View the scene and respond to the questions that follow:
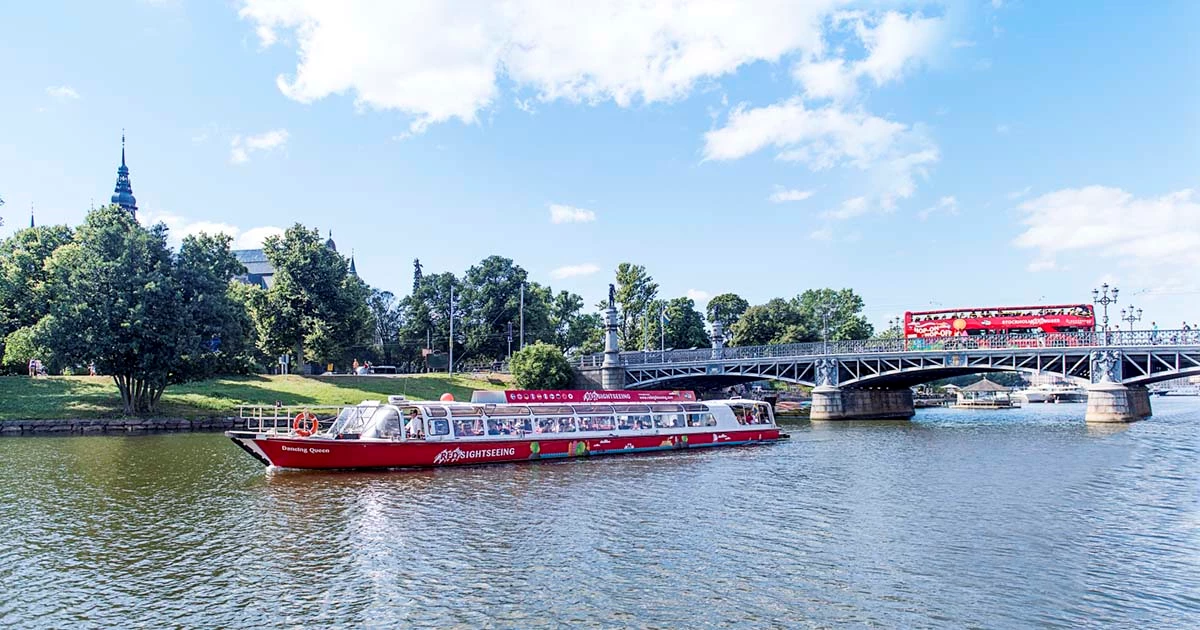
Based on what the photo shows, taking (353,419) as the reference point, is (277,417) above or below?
above

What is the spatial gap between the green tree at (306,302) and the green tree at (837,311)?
83171 millimetres

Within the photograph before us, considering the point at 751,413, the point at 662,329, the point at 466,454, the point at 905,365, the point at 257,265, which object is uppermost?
the point at 257,265

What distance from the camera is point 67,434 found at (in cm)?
5631

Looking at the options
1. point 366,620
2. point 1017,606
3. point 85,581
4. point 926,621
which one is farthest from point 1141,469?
point 85,581

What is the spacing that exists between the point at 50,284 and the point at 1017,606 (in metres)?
72.7

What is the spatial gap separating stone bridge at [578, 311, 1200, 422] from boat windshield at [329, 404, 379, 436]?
5367 cm

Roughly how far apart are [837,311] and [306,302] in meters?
99.1

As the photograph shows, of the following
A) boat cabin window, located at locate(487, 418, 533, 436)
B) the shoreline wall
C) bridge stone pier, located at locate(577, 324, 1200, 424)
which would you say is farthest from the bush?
bridge stone pier, located at locate(577, 324, 1200, 424)

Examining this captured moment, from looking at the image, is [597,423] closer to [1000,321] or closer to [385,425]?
[385,425]

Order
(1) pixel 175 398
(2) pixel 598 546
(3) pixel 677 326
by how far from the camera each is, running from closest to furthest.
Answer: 1. (2) pixel 598 546
2. (1) pixel 175 398
3. (3) pixel 677 326

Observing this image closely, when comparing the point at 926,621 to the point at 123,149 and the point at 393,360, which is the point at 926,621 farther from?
the point at 123,149

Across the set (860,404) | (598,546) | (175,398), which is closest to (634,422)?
(598,546)

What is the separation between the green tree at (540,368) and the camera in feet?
294

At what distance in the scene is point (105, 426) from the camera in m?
58.9
